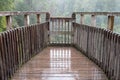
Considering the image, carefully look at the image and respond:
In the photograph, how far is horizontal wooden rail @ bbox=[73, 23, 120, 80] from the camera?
379 centimetres

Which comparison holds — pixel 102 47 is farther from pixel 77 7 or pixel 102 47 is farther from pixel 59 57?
pixel 77 7

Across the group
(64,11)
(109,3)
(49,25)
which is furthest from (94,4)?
(49,25)

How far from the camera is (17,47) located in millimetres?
4523

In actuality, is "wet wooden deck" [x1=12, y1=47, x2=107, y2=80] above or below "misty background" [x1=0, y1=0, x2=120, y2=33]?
above

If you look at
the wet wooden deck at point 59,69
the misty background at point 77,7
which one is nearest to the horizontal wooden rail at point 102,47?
the wet wooden deck at point 59,69

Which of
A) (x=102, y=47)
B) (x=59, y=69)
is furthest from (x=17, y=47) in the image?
(x=102, y=47)

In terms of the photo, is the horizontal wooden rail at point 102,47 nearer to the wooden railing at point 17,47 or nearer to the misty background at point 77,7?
the wooden railing at point 17,47

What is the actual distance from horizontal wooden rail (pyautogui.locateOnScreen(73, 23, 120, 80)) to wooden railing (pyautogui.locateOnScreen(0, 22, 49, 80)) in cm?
133

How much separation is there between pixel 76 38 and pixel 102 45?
2833mm

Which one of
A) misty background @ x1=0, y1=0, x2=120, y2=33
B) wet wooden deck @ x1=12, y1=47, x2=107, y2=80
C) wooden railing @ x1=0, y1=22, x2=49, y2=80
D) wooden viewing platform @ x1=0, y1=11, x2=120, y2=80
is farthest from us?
misty background @ x1=0, y1=0, x2=120, y2=33

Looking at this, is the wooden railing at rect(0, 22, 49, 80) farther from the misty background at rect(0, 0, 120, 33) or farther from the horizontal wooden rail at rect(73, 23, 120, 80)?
the misty background at rect(0, 0, 120, 33)

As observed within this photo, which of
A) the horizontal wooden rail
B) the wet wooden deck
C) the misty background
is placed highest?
the horizontal wooden rail

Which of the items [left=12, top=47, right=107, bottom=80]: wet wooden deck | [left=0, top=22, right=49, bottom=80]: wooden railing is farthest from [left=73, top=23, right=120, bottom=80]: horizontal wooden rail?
[left=0, top=22, right=49, bottom=80]: wooden railing

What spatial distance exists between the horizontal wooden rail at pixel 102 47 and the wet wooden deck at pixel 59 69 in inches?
7.4
